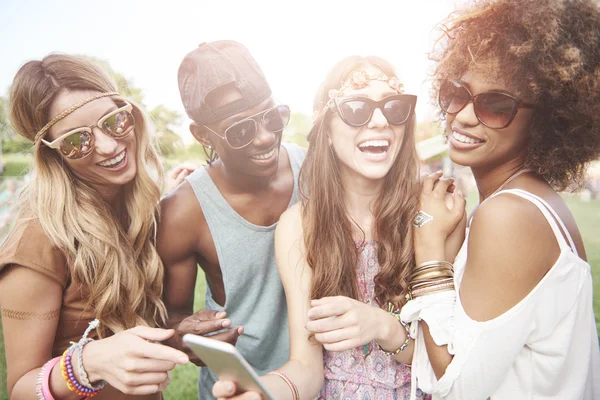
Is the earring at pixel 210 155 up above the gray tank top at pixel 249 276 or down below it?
above

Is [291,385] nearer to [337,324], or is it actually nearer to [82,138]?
[337,324]

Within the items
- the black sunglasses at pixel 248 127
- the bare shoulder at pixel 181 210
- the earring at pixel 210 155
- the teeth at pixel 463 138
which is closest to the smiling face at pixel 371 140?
the teeth at pixel 463 138

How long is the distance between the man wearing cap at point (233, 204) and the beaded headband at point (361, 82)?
41cm

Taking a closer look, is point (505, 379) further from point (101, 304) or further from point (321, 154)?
point (101, 304)

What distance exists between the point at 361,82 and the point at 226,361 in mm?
1437

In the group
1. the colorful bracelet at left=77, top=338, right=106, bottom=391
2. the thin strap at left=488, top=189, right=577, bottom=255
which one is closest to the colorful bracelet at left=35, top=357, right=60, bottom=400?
the colorful bracelet at left=77, top=338, right=106, bottom=391

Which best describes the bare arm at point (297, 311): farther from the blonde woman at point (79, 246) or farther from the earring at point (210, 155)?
the earring at point (210, 155)

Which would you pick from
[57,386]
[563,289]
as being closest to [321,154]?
[563,289]

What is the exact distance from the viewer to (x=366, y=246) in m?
2.10

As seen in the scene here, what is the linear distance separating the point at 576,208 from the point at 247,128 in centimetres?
2021

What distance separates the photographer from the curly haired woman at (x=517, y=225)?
57.3 inches

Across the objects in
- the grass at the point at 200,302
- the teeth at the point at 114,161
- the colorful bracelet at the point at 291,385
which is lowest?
the grass at the point at 200,302

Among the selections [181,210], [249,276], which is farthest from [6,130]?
[249,276]

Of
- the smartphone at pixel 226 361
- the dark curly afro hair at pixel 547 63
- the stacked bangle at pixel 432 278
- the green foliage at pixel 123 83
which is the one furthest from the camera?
the green foliage at pixel 123 83
